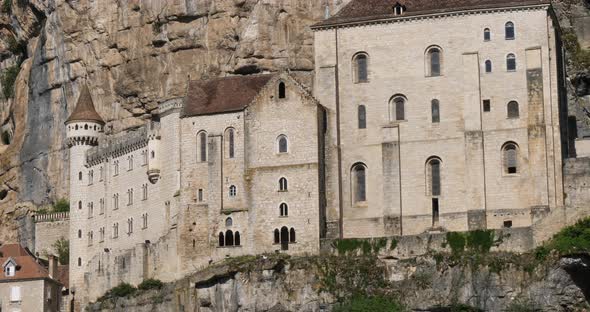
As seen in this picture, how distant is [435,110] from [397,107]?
2.34 m

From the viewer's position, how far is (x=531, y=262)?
9025cm

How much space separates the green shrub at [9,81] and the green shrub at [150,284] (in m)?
36.9

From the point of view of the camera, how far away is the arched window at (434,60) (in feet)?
322

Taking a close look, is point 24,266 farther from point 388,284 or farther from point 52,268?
point 388,284

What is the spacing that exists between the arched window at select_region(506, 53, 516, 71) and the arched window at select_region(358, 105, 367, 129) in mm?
8935

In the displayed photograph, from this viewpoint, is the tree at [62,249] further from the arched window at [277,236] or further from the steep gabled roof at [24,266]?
the arched window at [277,236]

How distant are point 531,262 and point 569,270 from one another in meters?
2.11

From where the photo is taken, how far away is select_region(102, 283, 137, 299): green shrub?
331 ft

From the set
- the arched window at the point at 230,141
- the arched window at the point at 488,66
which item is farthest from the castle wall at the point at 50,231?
the arched window at the point at 488,66

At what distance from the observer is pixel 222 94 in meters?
101

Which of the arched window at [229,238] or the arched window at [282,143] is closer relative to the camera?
the arched window at [282,143]

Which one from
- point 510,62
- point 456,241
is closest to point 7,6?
point 510,62

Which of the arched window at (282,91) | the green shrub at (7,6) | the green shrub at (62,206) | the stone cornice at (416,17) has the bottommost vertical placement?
the green shrub at (62,206)

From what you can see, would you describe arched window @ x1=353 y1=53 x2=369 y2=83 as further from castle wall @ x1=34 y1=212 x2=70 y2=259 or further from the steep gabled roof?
castle wall @ x1=34 y1=212 x2=70 y2=259
